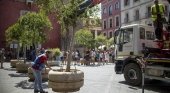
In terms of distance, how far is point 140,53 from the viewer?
12.5m

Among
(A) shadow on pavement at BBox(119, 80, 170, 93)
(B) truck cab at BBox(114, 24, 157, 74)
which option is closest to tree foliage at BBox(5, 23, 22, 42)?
(B) truck cab at BBox(114, 24, 157, 74)

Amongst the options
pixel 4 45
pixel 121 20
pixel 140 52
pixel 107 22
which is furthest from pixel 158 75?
pixel 107 22

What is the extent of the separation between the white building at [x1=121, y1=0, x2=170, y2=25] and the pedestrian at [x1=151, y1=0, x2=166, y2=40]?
87.6ft

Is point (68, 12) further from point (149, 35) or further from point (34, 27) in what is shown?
point (34, 27)

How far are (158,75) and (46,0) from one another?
16.8 feet

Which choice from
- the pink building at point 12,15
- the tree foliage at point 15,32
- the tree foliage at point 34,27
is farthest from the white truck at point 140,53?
the pink building at point 12,15

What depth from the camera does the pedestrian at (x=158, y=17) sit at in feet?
36.8

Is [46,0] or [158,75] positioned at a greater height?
[46,0]

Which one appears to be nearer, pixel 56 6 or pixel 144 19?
pixel 56 6

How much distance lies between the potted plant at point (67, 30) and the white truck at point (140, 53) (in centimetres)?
381

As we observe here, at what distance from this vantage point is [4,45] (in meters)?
41.6

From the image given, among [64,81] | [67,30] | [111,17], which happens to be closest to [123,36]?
[67,30]

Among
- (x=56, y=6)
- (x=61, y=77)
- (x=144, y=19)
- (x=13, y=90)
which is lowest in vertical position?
(x=13, y=90)

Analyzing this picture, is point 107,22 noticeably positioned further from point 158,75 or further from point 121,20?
point 158,75
